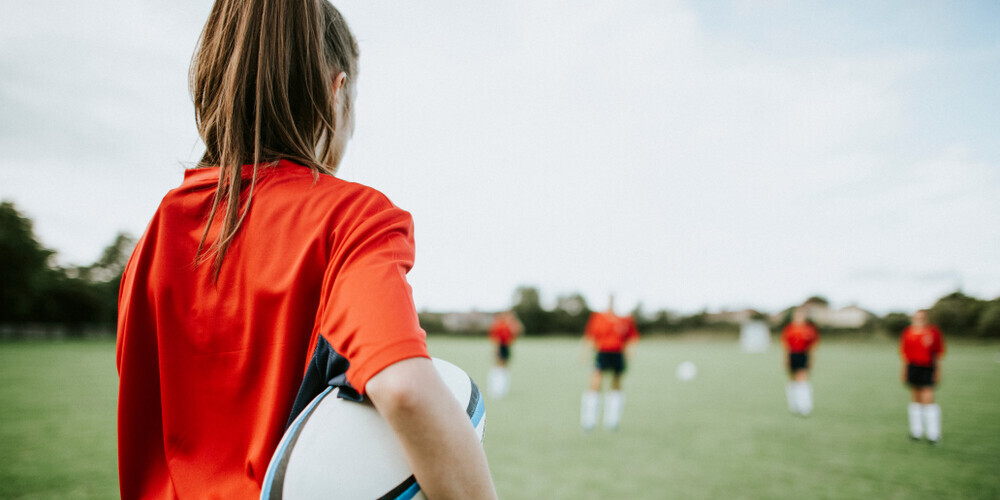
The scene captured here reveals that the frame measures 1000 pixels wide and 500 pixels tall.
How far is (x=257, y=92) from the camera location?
78cm

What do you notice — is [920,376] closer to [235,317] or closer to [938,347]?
[938,347]

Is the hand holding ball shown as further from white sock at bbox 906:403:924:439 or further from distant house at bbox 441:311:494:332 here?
distant house at bbox 441:311:494:332

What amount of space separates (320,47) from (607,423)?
30.4 ft

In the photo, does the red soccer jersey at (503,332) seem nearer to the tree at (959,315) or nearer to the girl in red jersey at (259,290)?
the girl in red jersey at (259,290)

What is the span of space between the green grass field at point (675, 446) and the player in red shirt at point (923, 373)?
36 centimetres

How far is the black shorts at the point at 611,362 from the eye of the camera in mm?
9383

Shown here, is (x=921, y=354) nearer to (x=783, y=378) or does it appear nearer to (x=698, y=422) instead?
(x=698, y=422)

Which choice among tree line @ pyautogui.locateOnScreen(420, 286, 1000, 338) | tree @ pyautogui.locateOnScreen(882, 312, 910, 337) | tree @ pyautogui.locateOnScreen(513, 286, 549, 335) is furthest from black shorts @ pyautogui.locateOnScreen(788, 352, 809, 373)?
tree @ pyautogui.locateOnScreen(513, 286, 549, 335)

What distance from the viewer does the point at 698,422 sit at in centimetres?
955

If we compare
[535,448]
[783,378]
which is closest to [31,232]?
[535,448]

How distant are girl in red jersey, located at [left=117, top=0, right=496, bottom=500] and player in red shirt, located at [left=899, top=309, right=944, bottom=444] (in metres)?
10.7

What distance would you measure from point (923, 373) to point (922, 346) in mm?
469

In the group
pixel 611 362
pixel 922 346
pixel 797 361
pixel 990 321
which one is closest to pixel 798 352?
pixel 797 361

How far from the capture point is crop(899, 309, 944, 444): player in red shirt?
8.18 metres
